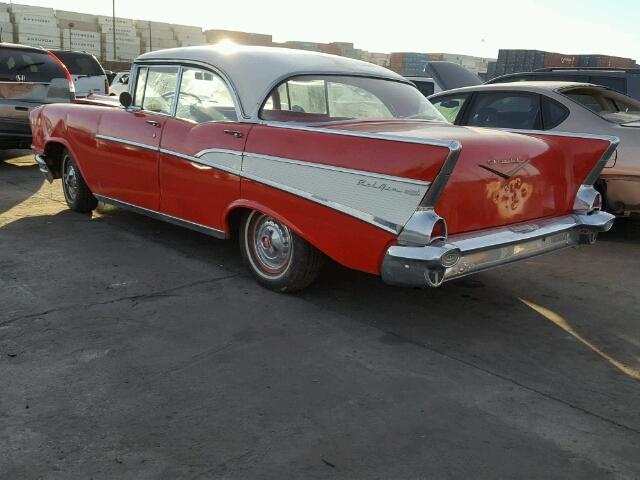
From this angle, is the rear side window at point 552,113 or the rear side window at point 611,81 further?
the rear side window at point 611,81

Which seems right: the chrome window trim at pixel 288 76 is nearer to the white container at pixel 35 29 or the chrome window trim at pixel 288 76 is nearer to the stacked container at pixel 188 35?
the white container at pixel 35 29

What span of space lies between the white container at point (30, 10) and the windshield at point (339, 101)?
4188 centimetres

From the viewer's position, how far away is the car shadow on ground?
22.6 ft

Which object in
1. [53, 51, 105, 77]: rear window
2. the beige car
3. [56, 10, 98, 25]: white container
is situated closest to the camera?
the beige car

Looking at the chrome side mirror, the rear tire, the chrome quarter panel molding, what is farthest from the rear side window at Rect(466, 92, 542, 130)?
the rear tire

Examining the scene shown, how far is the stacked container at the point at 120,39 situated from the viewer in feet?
142

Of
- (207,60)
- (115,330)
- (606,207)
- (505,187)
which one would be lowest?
(115,330)

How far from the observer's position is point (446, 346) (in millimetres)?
3475

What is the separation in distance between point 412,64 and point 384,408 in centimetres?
4395

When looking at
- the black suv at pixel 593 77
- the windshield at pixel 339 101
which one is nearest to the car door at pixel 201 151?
the windshield at pixel 339 101

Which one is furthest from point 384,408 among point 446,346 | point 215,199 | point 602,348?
point 215,199

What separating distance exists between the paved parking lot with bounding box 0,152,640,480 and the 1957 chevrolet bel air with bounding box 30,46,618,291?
17.2 inches

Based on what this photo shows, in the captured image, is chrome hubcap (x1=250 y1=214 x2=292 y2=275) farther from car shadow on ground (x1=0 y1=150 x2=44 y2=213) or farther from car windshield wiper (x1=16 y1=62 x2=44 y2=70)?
car windshield wiper (x1=16 y1=62 x2=44 y2=70)

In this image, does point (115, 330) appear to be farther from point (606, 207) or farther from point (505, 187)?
point (606, 207)
